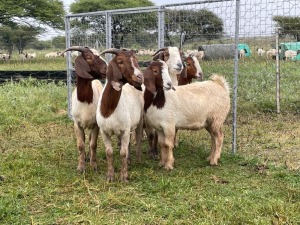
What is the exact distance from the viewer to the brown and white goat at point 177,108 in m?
5.28

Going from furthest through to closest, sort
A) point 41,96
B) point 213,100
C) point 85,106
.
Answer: point 41,96 → point 213,100 → point 85,106

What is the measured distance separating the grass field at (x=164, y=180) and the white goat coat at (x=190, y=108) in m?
0.58

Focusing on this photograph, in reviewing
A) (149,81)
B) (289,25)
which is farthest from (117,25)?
(149,81)

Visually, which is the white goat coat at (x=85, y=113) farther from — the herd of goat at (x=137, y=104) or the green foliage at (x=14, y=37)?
the green foliage at (x=14, y=37)

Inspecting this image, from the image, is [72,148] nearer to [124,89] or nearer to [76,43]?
[124,89]

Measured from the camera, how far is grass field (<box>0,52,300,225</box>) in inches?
153

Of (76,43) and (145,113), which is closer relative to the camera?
(145,113)

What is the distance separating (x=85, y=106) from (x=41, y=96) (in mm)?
5559

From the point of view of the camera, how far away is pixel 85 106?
5.27m

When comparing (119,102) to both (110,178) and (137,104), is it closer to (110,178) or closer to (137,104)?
(137,104)

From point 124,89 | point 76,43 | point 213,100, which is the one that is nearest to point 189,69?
point 213,100

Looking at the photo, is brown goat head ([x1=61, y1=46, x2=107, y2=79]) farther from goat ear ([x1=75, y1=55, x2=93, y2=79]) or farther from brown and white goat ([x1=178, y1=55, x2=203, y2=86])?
brown and white goat ([x1=178, y1=55, x2=203, y2=86])

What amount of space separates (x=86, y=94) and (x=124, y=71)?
0.89 m

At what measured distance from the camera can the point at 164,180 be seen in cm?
479
